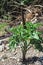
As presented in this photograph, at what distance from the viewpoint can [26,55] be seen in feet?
13.4

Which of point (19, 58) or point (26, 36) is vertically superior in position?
point (26, 36)

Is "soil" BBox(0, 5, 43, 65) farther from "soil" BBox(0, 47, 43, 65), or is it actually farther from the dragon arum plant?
the dragon arum plant

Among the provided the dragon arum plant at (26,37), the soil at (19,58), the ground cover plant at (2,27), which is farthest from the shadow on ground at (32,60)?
the ground cover plant at (2,27)

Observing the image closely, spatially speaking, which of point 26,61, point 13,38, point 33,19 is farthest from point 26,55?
point 33,19

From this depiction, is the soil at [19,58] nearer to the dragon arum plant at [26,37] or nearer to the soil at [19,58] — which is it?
the soil at [19,58]

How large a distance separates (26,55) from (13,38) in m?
0.58

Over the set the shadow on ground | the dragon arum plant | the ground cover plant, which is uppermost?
the dragon arum plant

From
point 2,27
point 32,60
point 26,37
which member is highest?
point 26,37

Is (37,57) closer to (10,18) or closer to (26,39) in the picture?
(26,39)

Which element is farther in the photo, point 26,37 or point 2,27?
point 2,27

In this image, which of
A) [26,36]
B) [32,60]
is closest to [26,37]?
[26,36]

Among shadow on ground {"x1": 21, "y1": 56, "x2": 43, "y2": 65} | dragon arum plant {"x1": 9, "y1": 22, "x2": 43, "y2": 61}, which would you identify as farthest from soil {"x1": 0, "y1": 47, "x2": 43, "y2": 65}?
dragon arum plant {"x1": 9, "y1": 22, "x2": 43, "y2": 61}

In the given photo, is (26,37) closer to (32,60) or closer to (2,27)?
(32,60)

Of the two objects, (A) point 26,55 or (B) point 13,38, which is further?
(A) point 26,55
